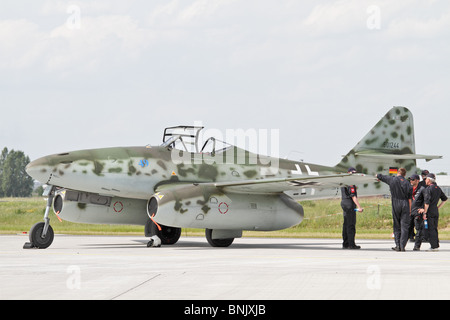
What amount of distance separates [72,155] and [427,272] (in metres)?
9.77

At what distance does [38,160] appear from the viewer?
57.6ft

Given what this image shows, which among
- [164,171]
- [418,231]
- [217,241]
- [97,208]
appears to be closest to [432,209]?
[418,231]

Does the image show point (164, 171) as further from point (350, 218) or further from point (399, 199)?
point (399, 199)

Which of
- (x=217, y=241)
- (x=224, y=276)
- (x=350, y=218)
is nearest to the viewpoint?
(x=224, y=276)

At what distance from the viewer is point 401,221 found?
1675cm

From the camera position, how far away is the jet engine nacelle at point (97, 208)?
1905cm

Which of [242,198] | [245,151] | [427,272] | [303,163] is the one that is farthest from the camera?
[303,163]

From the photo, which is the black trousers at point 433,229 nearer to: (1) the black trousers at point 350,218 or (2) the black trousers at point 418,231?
(2) the black trousers at point 418,231

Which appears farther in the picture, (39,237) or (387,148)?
(387,148)

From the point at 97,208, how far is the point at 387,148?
932 cm

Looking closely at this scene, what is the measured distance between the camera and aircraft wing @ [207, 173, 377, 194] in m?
17.5

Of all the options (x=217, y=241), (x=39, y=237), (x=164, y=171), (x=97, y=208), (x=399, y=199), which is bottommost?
(x=217, y=241)
